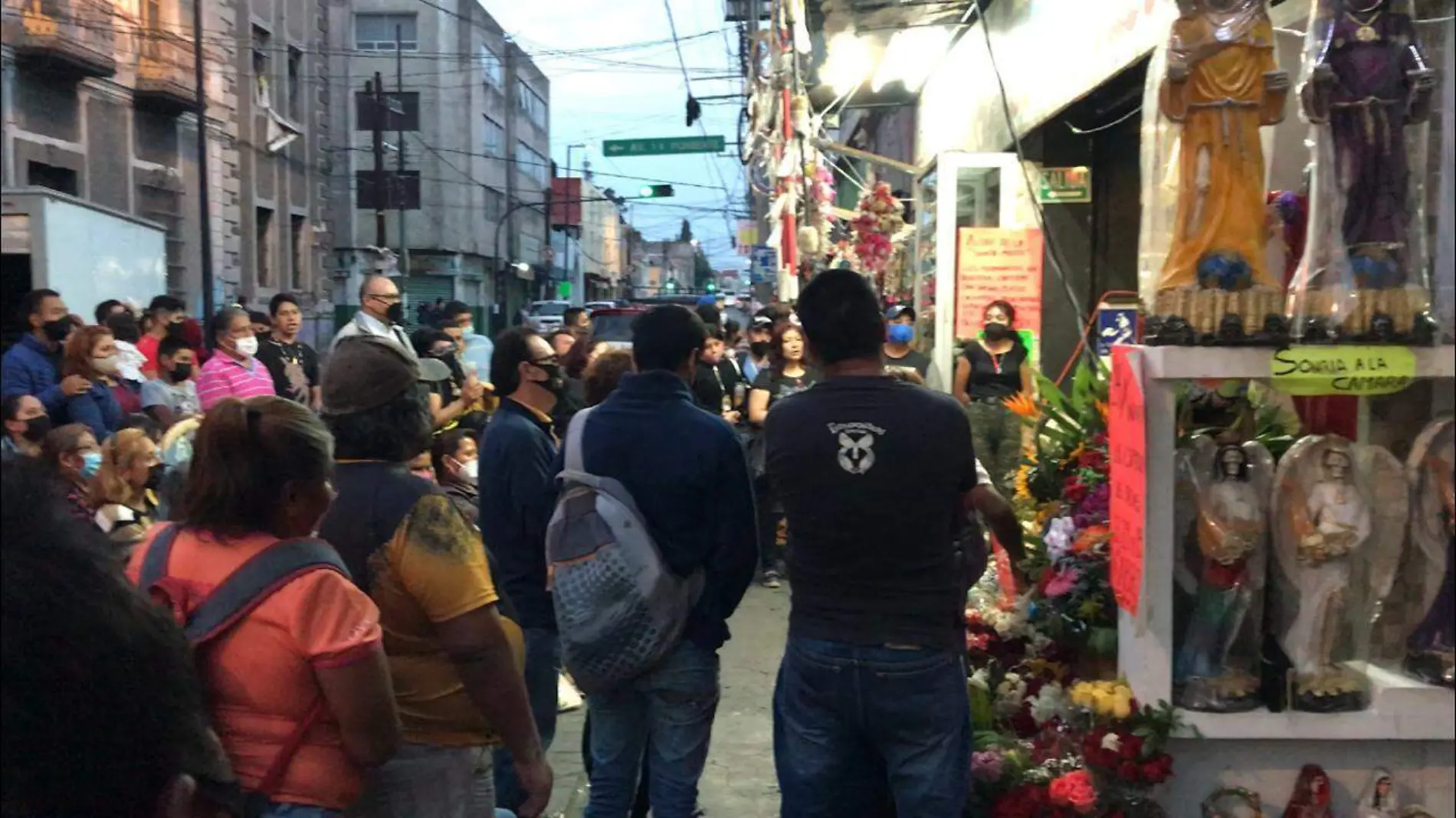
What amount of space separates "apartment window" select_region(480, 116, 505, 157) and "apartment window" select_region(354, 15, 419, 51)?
11.9 m

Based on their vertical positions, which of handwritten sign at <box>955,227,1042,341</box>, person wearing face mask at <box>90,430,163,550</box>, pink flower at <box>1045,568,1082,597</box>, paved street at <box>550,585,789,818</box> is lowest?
paved street at <box>550,585,789,818</box>

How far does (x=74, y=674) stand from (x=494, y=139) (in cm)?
3894

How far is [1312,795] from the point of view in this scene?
2.85m

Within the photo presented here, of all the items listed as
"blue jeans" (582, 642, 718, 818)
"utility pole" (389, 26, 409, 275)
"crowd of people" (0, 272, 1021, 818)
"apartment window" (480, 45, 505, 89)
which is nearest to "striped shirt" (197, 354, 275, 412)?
"crowd of people" (0, 272, 1021, 818)

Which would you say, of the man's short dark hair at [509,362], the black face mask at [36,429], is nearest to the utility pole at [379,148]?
the black face mask at [36,429]

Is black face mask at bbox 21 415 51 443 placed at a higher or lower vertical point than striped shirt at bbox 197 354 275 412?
lower

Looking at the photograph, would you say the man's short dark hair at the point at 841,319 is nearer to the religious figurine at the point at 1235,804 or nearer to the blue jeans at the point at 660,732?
the blue jeans at the point at 660,732

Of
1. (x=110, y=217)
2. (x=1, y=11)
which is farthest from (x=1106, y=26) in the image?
(x=110, y=217)

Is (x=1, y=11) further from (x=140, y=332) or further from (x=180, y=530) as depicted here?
(x=140, y=332)

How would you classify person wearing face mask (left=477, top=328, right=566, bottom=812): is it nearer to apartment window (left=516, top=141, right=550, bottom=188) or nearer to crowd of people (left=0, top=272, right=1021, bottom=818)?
crowd of people (left=0, top=272, right=1021, bottom=818)

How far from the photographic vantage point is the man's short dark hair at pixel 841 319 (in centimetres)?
276

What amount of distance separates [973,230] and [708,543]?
212 inches

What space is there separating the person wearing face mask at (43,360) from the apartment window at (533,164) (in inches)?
1455

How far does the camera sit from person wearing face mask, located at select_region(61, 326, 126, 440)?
5.81 metres
